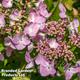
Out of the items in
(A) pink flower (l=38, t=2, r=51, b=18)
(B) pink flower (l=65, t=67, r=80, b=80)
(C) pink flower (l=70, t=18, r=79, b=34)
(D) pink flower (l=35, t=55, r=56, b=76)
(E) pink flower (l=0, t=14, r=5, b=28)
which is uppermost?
(A) pink flower (l=38, t=2, r=51, b=18)

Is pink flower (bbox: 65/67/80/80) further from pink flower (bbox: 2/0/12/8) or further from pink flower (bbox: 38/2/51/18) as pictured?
pink flower (bbox: 2/0/12/8)

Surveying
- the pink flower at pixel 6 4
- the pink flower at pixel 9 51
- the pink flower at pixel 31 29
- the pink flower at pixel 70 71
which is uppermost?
the pink flower at pixel 6 4

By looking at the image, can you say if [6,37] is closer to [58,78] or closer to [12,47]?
[12,47]

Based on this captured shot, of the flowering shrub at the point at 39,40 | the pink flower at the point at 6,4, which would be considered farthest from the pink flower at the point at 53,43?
the pink flower at the point at 6,4

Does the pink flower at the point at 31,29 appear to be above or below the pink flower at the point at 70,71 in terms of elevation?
above

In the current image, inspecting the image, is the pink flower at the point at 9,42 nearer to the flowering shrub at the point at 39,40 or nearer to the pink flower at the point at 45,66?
the flowering shrub at the point at 39,40

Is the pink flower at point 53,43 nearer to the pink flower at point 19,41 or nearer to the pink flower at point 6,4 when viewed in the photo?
the pink flower at point 19,41

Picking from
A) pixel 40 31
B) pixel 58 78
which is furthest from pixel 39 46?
pixel 58 78

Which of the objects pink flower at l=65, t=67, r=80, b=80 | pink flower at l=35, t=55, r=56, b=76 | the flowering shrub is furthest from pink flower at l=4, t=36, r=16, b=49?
pink flower at l=65, t=67, r=80, b=80
